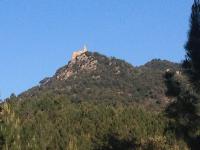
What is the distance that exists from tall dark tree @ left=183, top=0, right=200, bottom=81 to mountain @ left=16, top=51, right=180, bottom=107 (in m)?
73.7

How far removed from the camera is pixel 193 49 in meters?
20.3

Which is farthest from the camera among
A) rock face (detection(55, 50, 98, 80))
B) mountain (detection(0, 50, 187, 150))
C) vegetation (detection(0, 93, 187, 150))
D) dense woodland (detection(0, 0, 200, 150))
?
rock face (detection(55, 50, 98, 80))

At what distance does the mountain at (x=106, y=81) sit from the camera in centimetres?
10388

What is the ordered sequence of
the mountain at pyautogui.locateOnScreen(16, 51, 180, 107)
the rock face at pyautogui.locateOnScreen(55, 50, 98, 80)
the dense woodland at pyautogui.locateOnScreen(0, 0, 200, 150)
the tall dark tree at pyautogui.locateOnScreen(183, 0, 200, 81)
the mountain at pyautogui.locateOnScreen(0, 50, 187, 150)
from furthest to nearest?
the rock face at pyautogui.locateOnScreen(55, 50, 98, 80) → the mountain at pyautogui.locateOnScreen(16, 51, 180, 107) → the mountain at pyautogui.locateOnScreen(0, 50, 187, 150) → the dense woodland at pyautogui.locateOnScreen(0, 0, 200, 150) → the tall dark tree at pyautogui.locateOnScreen(183, 0, 200, 81)

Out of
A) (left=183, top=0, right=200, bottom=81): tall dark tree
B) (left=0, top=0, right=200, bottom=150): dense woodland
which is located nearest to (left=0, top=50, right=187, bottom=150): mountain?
(left=0, top=0, right=200, bottom=150): dense woodland

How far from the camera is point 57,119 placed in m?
64.8

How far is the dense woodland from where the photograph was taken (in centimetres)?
2189

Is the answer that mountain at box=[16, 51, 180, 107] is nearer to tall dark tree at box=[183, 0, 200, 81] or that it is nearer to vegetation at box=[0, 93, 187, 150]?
vegetation at box=[0, 93, 187, 150]

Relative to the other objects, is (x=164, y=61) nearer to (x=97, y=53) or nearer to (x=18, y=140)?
(x=97, y=53)

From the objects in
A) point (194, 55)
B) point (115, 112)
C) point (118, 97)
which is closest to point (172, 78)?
point (194, 55)

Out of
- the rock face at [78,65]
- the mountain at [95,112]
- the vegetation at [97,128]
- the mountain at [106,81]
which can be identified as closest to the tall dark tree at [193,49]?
the mountain at [95,112]

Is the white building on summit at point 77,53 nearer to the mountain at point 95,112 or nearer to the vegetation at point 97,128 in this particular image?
the mountain at point 95,112

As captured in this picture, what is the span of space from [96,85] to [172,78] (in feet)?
317

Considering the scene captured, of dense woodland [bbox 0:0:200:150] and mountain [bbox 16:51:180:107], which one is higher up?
mountain [bbox 16:51:180:107]
